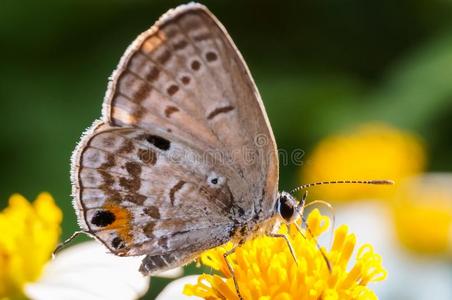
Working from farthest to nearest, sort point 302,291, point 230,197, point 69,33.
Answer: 1. point 69,33
2. point 230,197
3. point 302,291

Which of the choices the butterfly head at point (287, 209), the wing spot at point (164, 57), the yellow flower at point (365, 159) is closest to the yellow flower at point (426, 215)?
the yellow flower at point (365, 159)

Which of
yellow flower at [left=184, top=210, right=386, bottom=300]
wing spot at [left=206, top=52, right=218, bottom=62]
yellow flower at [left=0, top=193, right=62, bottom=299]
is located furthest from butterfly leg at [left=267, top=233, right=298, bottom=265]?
yellow flower at [left=0, top=193, right=62, bottom=299]

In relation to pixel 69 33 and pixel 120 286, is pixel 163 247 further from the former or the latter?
pixel 69 33

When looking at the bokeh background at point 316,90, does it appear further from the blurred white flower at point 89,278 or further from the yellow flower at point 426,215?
the blurred white flower at point 89,278

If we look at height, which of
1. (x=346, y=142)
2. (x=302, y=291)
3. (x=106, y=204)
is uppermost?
(x=106, y=204)

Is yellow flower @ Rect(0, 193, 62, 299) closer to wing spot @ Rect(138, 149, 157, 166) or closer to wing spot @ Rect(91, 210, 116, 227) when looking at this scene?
wing spot @ Rect(91, 210, 116, 227)

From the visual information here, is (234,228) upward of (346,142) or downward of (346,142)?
upward

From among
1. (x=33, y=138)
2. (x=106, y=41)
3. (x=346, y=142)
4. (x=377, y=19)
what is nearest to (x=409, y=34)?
(x=377, y=19)
